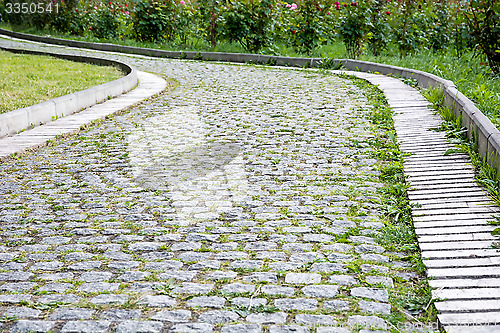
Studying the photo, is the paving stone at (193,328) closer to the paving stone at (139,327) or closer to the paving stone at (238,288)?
the paving stone at (139,327)

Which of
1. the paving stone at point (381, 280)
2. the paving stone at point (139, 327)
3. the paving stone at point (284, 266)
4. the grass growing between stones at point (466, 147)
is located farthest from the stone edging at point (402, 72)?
the paving stone at point (139, 327)

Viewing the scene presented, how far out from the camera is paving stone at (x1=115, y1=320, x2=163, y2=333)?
2.85 m

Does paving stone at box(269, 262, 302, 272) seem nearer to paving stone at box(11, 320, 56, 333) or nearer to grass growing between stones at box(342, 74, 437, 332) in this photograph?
grass growing between stones at box(342, 74, 437, 332)

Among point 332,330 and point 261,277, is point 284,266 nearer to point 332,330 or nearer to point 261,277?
point 261,277

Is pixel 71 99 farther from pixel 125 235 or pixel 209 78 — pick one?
pixel 125 235

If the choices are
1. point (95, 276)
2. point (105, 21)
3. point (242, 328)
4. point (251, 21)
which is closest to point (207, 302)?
point (242, 328)

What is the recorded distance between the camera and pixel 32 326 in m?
2.92

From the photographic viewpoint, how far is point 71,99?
8.84 m

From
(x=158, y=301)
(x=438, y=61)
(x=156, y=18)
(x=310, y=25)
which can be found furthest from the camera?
(x=156, y=18)

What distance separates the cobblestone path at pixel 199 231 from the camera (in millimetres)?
3047

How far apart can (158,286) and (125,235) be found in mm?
927

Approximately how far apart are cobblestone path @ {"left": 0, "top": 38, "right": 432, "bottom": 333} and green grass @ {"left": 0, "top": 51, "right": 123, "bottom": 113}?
5.99ft

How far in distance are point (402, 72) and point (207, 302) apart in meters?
9.63

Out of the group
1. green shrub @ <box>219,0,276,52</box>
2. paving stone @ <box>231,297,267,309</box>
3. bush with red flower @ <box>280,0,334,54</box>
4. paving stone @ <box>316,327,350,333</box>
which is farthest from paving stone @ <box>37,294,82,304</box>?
green shrub @ <box>219,0,276,52</box>
